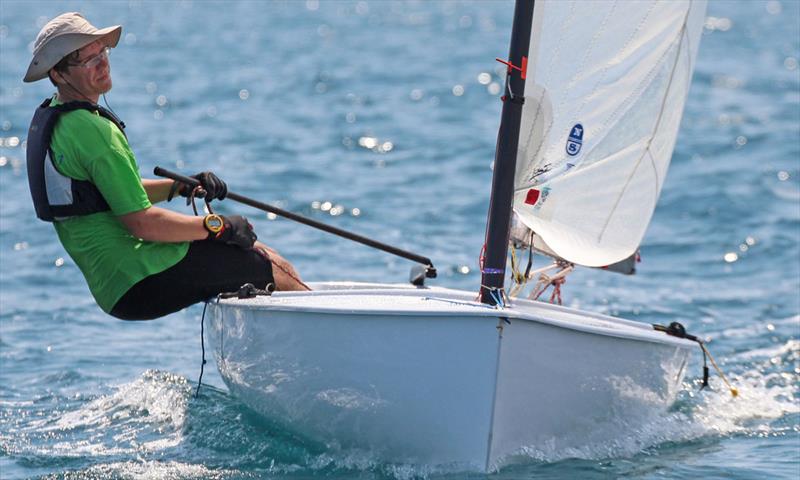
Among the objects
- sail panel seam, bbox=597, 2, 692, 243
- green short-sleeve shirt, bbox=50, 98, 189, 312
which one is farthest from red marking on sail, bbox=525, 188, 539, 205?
green short-sleeve shirt, bbox=50, 98, 189, 312

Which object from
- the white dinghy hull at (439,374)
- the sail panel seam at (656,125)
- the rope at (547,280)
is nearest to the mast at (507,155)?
the white dinghy hull at (439,374)

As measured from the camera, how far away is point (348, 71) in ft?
63.9

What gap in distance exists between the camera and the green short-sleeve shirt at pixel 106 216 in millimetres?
4453

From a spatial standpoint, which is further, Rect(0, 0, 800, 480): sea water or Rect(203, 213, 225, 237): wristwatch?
Rect(0, 0, 800, 480): sea water

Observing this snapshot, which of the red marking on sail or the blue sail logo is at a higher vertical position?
the blue sail logo

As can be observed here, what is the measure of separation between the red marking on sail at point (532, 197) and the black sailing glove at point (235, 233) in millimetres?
1123

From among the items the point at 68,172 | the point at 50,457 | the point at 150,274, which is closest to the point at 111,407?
the point at 50,457

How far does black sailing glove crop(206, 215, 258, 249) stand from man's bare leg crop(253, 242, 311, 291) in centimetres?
17

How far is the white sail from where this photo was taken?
4750 millimetres

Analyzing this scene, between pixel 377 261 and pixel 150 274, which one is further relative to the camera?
pixel 377 261

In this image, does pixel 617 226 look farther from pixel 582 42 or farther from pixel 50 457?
pixel 50 457

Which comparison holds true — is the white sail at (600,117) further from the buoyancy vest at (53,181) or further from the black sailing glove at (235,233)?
the buoyancy vest at (53,181)

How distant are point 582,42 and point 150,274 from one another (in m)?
1.96

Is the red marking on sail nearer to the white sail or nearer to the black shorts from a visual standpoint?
the white sail
